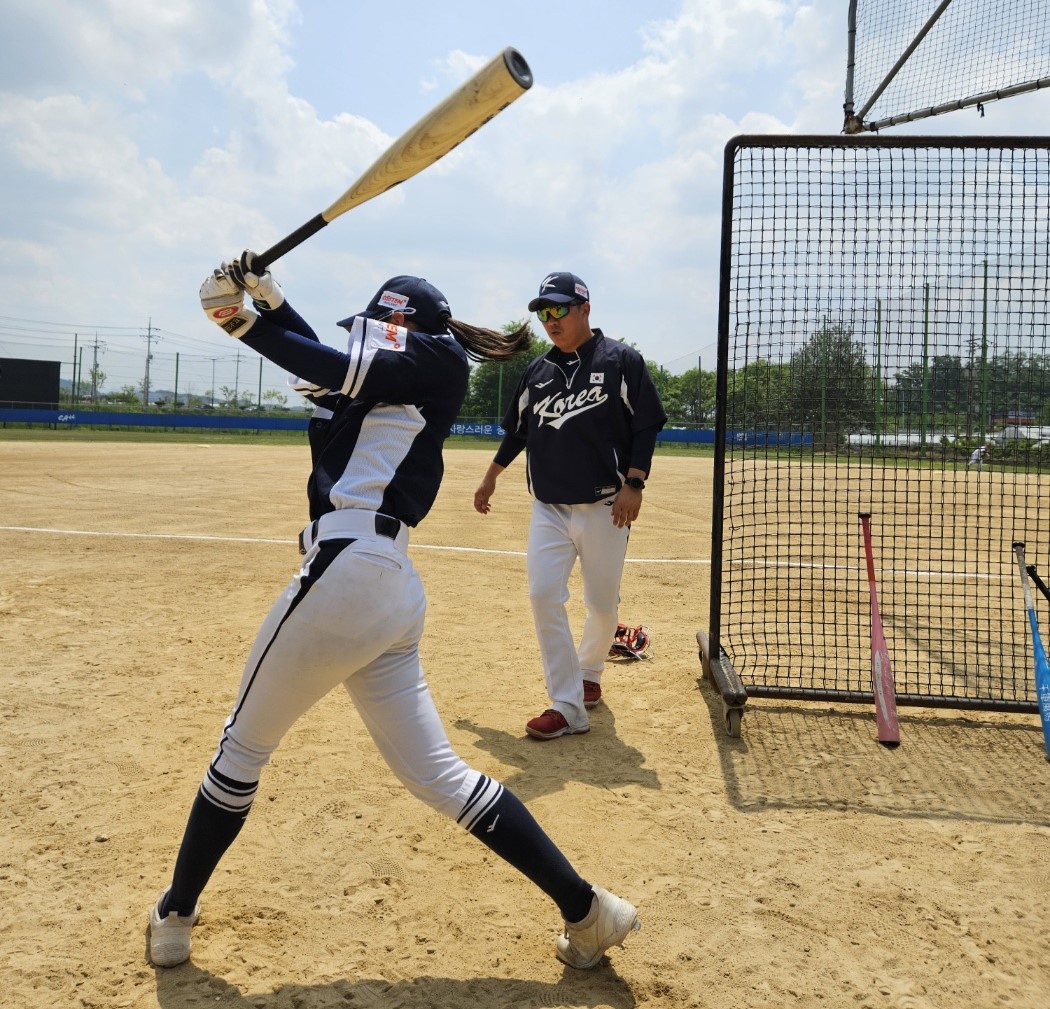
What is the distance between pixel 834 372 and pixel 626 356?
9.32 feet

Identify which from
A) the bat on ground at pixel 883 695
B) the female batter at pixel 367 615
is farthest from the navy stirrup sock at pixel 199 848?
the bat on ground at pixel 883 695

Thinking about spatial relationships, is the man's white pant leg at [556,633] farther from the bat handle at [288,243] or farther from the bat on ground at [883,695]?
the bat handle at [288,243]

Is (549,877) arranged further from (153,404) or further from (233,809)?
(153,404)

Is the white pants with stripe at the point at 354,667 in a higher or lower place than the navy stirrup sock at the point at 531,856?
higher

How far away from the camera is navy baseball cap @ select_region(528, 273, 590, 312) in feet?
14.1

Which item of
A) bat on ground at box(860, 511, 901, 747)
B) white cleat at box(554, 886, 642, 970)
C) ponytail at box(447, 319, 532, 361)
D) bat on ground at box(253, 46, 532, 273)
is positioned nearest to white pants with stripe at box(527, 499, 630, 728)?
bat on ground at box(860, 511, 901, 747)

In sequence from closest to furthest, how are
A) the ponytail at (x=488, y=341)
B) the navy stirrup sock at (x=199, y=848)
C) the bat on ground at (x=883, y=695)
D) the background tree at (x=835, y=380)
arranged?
the navy stirrup sock at (x=199, y=848) < the ponytail at (x=488, y=341) < the bat on ground at (x=883, y=695) < the background tree at (x=835, y=380)

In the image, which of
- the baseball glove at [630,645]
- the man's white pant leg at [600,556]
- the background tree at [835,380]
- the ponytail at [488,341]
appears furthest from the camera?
the background tree at [835,380]

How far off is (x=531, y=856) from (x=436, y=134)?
6.58ft

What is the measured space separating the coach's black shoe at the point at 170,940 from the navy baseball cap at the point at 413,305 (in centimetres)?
174

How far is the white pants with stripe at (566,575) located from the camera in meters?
4.33

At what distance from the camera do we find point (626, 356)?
4.43 meters

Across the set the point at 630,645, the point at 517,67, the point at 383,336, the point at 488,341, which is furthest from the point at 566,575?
the point at 517,67

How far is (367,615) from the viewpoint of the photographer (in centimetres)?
233
